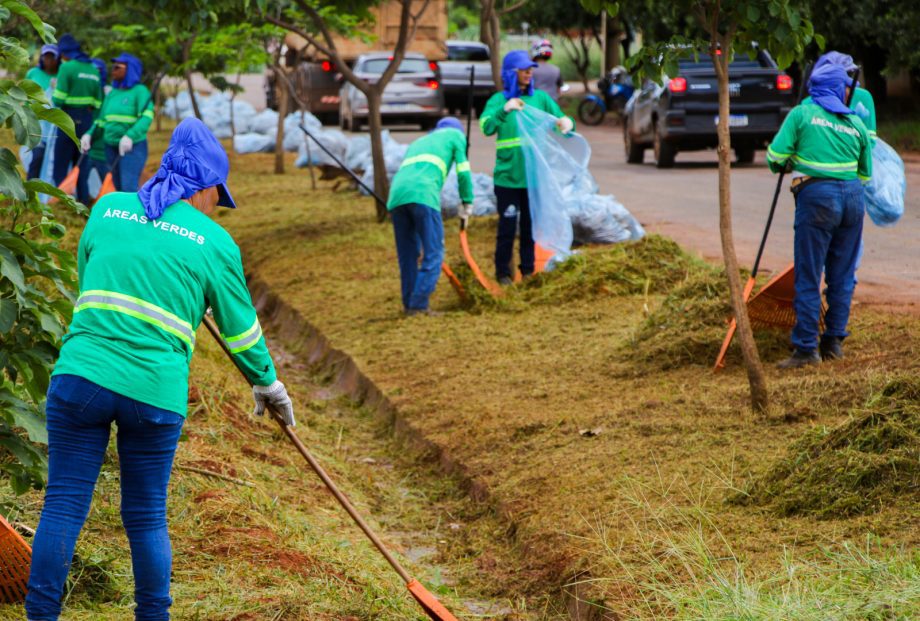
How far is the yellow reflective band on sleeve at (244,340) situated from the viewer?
12.8ft

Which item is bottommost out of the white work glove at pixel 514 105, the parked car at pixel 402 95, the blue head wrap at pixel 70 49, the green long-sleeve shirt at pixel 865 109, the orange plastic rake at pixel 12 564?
the orange plastic rake at pixel 12 564

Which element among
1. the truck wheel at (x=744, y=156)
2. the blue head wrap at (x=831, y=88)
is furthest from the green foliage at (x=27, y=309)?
the truck wheel at (x=744, y=156)

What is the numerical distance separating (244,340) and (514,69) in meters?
6.59

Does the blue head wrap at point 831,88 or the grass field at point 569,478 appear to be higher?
the blue head wrap at point 831,88

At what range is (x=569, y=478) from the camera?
5938 millimetres

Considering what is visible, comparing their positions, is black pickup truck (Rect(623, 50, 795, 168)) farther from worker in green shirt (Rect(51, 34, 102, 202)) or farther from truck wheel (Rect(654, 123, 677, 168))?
worker in green shirt (Rect(51, 34, 102, 202))

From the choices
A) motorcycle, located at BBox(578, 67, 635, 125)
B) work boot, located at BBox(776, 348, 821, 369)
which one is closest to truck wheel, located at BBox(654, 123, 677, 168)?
motorcycle, located at BBox(578, 67, 635, 125)

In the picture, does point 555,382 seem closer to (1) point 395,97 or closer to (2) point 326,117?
(1) point 395,97

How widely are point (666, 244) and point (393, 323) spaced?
2421 mm

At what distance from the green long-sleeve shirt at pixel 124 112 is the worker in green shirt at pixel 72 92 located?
55cm

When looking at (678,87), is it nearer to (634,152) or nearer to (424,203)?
(634,152)

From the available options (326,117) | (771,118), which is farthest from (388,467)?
(326,117)

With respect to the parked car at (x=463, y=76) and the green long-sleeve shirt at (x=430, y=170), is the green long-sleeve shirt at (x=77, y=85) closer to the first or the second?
the green long-sleeve shirt at (x=430, y=170)

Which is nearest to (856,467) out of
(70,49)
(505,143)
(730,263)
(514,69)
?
(730,263)
